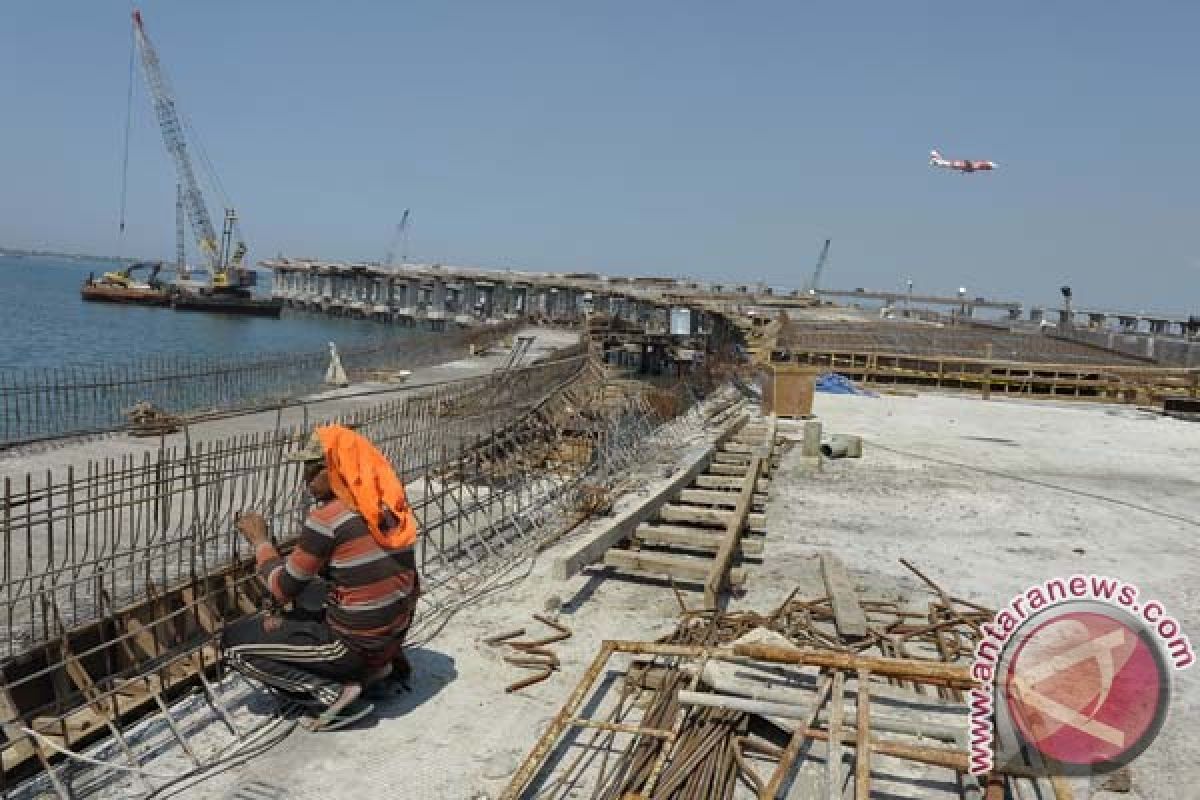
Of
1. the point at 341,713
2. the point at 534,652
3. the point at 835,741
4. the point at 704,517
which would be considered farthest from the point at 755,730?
the point at 704,517

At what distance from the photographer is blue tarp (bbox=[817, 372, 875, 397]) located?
23.2 meters

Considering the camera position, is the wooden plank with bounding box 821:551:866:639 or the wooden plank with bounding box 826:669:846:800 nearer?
the wooden plank with bounding box 826:669:846:800

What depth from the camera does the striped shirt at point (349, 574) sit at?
452 centimetres

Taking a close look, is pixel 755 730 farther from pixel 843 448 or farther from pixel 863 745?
pixel 843 448

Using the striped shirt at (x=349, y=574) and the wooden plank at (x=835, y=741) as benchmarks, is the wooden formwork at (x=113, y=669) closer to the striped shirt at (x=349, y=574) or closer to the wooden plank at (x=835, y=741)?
the striped shirt at (x=349, y=574)

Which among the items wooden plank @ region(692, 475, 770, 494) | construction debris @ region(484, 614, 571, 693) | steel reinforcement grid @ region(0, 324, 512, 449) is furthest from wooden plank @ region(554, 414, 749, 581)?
steel reinforcement grid @ region(0, 324, 512, 449)

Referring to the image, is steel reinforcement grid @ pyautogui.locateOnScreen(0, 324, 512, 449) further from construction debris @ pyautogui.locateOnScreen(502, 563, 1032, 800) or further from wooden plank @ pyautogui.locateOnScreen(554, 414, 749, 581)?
construction debris @ pyautogui.locateOnScreen(502, 563, 1032, 800)

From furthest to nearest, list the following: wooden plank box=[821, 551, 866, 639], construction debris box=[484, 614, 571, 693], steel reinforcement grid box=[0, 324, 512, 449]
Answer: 1. steel reinforcement grid box=[0, 324, 512, 449]
2. wooden plank box=[821, 551, 866, 639]
3. construction debris box=[484, 614, 571, 693]

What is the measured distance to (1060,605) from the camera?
12.1ft

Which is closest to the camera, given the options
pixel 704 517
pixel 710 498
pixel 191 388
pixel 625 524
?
pixel 625 524

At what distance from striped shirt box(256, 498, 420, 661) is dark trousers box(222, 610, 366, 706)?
0.08 metres

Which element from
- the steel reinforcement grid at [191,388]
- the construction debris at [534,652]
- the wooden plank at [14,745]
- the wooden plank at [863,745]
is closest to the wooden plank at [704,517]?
the construction debris at [534,652]

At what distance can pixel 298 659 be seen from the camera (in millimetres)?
4637

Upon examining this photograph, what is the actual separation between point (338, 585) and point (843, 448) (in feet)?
34.9
